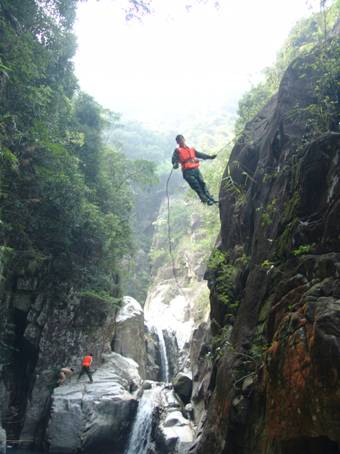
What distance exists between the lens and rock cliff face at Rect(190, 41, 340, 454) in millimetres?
4191

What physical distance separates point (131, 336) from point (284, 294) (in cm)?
1704

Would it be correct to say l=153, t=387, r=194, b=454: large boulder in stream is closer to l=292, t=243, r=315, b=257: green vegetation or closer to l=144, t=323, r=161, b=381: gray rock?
l=292, t=243, r=315, b=257: green vegetation

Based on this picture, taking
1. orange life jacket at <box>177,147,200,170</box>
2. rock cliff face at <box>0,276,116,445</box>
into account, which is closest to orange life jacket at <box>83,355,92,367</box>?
rock cliff face at <box>0,276,116,445</box>

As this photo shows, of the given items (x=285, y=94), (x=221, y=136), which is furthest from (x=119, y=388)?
(x=221, y=136)

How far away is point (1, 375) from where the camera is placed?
15.5 m

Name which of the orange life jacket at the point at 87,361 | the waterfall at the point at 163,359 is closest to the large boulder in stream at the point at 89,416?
→ the orange life jacket at the point at 87,361

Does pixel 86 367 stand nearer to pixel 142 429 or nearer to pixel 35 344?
pixel 35 344

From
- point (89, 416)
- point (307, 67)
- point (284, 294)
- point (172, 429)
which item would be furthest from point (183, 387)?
point (307, 67)

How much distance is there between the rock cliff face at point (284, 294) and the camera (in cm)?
419

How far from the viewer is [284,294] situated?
566cm

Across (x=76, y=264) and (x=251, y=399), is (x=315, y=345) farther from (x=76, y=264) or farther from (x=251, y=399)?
(x=76, y=264)

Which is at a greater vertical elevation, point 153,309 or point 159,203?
point 159,203

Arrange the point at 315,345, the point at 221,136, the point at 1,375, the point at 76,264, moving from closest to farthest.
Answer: the point at 315,345 → the point at 1,375 → the point at 76,264 → the point at 221,136

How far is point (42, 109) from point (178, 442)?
1207cm
